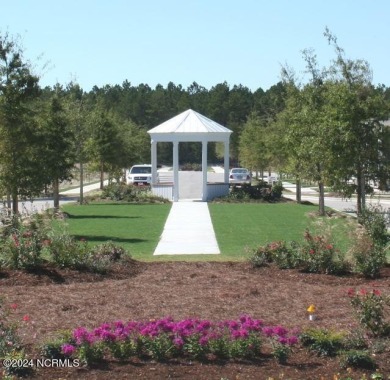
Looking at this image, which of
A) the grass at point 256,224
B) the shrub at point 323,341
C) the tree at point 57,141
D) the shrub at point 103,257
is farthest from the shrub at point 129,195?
the shrub at point 323,341

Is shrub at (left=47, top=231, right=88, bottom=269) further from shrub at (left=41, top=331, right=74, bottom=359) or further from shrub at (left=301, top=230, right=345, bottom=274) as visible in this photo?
shrub at (left=41, top=331, right=74, bottom=359)

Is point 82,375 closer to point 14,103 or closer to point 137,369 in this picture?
point 137,369

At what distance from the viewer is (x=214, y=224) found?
894 inches

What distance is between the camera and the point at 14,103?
19.2m

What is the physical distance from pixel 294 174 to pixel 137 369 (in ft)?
74.9

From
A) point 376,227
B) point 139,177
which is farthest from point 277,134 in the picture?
point 376,227

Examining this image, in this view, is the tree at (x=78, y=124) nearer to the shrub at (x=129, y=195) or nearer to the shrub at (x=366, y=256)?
the shrub at (x=129, y=195)

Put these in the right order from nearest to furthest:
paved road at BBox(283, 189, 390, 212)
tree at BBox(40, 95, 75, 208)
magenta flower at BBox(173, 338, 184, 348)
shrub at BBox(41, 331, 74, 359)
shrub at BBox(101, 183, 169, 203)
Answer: shrub at BBox(41, 331, 74, 359) → magenta flower at BBox(173, 338, 184, 348) → tree at BBox(40, 95, 75, 208) → paved road at BBox(283, 189, 390, 212) → shrub at BBox(101, 183, 169, 203)

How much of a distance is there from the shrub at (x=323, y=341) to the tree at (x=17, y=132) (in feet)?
39.1

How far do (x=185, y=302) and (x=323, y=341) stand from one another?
9.33 ft

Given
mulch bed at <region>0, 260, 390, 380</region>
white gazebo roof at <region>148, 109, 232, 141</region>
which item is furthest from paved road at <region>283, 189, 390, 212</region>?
mulch bed at <region>0, 260, 390, 380</region>

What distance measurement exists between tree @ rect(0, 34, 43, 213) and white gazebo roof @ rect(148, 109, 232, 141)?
16618 millimetres

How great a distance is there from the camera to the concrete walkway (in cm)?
1633

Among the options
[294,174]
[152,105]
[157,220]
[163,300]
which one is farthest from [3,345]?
[152,105]
